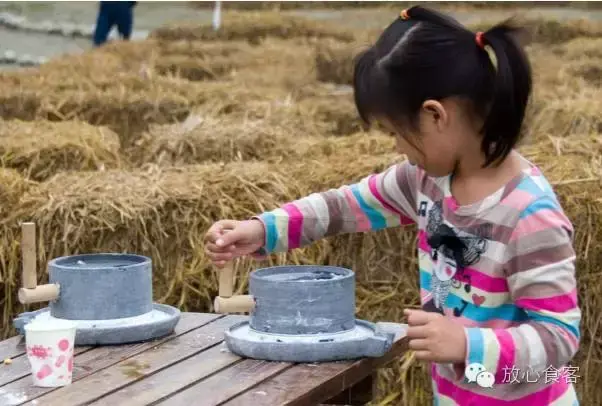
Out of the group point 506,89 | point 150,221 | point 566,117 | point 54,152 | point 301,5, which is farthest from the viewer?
point 301,5

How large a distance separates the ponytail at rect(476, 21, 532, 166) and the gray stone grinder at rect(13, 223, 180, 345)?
85cm

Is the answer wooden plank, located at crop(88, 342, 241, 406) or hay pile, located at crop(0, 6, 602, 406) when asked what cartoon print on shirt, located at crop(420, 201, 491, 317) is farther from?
hay pile, located at crop(0, 6, 602, 406)

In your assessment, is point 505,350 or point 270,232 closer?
point 505,350

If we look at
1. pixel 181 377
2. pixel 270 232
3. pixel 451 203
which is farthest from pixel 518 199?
pixel 181 377

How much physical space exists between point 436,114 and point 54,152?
3.28 meters

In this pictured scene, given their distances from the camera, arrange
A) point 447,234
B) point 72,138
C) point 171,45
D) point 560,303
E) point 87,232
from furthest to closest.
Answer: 1. point 171,45
2. point 72,138
3. point 87,232
4. point 447,234
5. point 560,303

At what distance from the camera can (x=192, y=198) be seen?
14.7 ft

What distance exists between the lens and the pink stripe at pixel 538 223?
248cm

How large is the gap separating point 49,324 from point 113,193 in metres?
1.84

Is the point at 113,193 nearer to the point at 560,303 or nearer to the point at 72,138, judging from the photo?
the point at 72,138

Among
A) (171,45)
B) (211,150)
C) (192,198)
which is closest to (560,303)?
(192,198)

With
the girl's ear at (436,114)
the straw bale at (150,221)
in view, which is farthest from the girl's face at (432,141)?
the straw bale at (150,221)

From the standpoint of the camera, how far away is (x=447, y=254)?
264cm

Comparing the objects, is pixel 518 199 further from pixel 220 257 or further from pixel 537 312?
pixel 220 257
